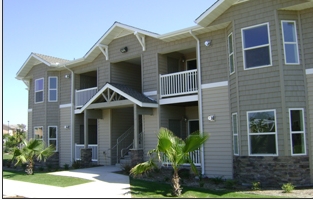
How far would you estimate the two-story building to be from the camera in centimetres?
1156

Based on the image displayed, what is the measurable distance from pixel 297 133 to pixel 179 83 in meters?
5.99

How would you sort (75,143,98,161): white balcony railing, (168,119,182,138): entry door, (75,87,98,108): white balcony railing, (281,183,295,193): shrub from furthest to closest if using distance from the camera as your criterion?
(75,87,98,108): white balcony railing
(75,143,98,161): white balcony railing
(168,119,182,138): entry door
(281,183,295,193): shrub

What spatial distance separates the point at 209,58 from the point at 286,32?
11.3 ft

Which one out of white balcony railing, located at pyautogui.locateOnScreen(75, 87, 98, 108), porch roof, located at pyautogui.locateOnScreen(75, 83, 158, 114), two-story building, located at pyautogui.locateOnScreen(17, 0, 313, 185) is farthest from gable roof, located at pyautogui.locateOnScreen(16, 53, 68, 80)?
porch roof, located at pyautogui.locateOnScreen(75, 83, 158, 114)

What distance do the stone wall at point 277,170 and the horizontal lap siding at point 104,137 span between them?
8718mm

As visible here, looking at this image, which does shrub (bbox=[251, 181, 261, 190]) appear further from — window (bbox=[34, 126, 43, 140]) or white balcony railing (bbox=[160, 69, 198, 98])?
window (bbox=[34, 126, 43, 140])

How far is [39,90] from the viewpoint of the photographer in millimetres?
22078

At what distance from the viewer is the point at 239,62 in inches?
500

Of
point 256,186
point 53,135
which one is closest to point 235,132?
point 256,186

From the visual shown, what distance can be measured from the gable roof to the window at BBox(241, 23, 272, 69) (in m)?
12.9

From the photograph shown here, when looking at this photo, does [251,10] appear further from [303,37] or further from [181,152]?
[181,152]

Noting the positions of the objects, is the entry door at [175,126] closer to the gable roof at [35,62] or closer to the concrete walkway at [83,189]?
the concrete walkway at [83,189]

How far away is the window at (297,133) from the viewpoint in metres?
11.4

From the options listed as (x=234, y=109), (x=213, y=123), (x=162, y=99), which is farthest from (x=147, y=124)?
(x=234, y=109)
